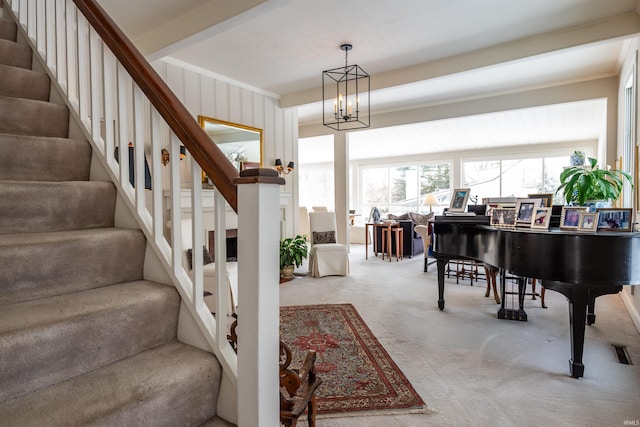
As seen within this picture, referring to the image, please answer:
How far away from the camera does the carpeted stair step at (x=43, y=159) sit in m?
1.53

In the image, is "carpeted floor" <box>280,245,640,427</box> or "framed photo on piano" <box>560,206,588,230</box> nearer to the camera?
"carpeted floor" <box>280,245,640,427</box>

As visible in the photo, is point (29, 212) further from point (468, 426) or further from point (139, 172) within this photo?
point (468, 426)

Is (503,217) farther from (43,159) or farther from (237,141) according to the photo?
(237,141)

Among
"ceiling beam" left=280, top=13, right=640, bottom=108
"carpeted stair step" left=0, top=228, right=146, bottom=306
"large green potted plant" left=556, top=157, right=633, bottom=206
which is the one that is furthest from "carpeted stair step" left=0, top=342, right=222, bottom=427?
"ceiling beam" left=280, top=13, right=640, bottom=108

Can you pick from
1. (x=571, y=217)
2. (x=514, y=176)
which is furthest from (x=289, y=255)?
(x=514, y=176)

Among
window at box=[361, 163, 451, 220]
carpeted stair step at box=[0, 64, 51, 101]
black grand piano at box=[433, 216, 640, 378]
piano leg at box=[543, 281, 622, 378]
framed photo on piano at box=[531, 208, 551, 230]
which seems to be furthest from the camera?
window at box=[361, 163, 451, 220]

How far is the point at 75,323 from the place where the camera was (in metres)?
1.11

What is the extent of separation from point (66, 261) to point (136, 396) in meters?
0.60

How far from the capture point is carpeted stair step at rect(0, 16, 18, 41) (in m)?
2.17

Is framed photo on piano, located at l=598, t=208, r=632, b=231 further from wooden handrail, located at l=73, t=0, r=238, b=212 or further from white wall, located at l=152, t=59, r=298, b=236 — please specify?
white wall, located at l=152, t=59, r=298, b=236

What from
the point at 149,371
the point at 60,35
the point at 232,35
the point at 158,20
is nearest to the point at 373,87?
the point at 232,35

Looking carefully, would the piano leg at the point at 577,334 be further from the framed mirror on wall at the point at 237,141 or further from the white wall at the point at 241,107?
the framed mirror on wall at the point at 237,141

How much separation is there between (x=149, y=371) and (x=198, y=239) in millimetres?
449

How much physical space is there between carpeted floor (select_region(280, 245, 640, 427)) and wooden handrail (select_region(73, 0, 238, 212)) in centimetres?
145
